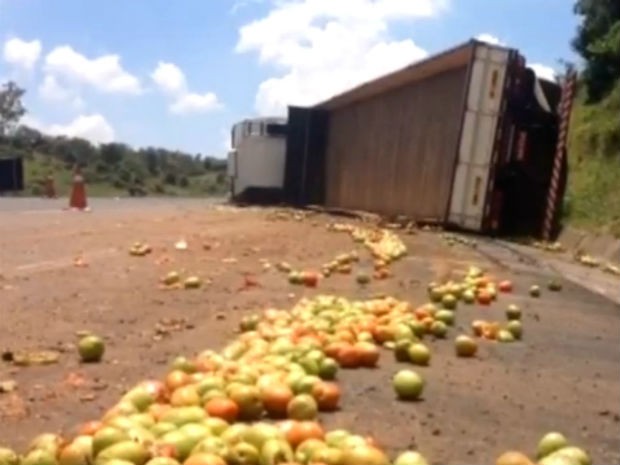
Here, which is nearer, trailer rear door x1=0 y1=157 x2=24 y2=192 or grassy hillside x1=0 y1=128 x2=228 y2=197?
trailer rear door x1=0 y1=157 x2=24 y2=192

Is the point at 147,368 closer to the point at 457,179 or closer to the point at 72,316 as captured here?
the point at 72,316

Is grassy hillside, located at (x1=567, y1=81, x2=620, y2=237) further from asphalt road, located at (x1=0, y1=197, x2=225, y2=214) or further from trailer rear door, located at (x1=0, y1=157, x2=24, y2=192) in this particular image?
trailer rear door, located at (x1=0, y1=157, x2=24, y2=192)

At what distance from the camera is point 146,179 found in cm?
10356

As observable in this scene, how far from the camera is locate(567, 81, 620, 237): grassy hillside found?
25.1m

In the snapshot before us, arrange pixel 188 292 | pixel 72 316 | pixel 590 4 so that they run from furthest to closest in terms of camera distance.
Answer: pixel 590 4, pixel 188 292, pixel 72 316

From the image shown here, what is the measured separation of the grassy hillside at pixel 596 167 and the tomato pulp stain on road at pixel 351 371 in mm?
7822

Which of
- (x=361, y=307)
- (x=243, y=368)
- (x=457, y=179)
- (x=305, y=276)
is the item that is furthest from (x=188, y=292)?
(x=457, y=179)

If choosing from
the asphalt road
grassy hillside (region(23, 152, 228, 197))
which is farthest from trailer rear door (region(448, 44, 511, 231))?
grassy hillside (region(23, 152, 228, 197))

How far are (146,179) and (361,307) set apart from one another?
3771 inches

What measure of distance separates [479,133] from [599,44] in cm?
1337

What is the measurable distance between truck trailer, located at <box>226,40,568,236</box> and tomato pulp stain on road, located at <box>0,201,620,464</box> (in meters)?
5.95

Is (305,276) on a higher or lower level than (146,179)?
higher

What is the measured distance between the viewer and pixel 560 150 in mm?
24469

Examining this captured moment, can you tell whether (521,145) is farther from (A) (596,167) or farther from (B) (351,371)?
(B) (351,371)
